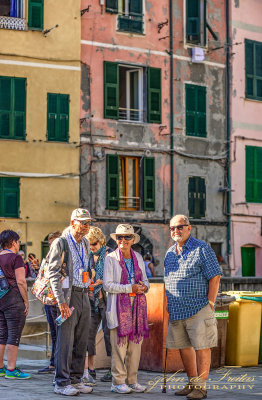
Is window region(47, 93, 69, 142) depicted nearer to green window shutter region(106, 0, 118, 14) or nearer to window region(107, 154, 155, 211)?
window region(107, 154, 155, 211)

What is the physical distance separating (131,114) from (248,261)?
683 cm

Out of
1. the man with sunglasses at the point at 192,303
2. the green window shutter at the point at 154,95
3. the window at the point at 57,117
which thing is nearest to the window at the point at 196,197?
the green window shutter at the point at 154,95

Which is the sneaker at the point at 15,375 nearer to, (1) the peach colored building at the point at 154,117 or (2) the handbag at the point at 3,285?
(2) the handbag at the point at 3,285

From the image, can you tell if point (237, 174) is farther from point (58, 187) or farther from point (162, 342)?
point (162, 342)

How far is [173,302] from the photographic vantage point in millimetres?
10359

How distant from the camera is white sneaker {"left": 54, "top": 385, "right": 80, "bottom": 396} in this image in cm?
999

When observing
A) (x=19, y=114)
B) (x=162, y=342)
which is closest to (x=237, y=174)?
(x=19, y=114)

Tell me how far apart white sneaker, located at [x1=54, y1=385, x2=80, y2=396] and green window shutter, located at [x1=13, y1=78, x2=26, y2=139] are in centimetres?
1848

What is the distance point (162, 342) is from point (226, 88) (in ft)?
69.7

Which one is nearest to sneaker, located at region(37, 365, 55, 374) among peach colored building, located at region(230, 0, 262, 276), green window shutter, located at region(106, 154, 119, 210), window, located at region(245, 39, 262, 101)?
green window shutter, located at region(106, 154, 119, 210)

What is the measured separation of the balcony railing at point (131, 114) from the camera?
30.5 metres

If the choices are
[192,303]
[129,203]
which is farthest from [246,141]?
[192,303]

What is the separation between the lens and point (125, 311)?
419 inches

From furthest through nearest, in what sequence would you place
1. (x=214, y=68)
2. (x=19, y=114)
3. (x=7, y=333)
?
1. (x=214, y=68)
2. (x=19, y=114)
3. (x=7, y=333)
